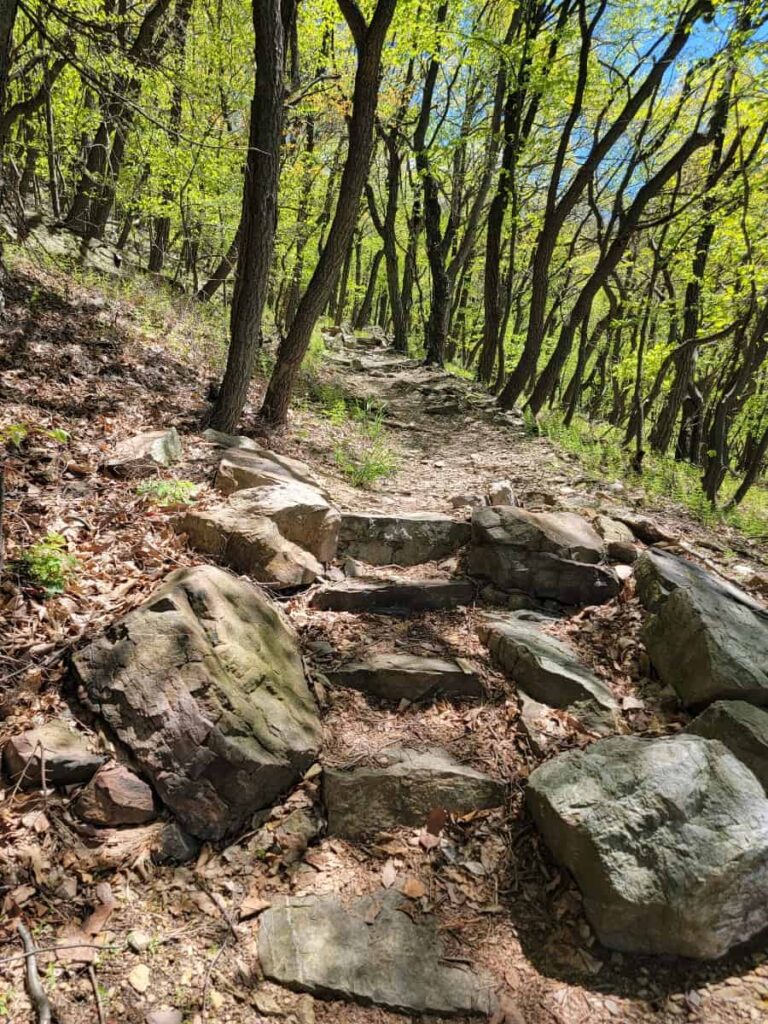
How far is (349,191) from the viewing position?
21.5ft

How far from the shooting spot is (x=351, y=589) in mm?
4266

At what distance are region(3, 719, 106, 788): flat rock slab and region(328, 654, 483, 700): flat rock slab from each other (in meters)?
1.46

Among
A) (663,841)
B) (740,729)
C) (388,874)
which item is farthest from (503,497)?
(388,874)

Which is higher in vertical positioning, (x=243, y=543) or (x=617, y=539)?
(x=617, y=539)

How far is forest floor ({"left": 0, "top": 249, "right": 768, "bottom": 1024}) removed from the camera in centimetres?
212

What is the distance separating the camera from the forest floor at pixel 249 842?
2121 mm

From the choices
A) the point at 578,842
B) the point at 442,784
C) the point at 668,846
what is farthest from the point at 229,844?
the point at 668,846

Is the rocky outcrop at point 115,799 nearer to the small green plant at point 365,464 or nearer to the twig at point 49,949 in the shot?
the twig at point 49,949

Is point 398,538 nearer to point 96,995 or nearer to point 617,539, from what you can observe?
point 617,539

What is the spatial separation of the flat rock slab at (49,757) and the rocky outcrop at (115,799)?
0.22 ft

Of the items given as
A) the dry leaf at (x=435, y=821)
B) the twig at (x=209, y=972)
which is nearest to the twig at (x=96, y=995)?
the twig at (x=209, y=972)

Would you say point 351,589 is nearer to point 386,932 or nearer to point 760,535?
point 386,932

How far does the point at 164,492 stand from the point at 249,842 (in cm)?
262

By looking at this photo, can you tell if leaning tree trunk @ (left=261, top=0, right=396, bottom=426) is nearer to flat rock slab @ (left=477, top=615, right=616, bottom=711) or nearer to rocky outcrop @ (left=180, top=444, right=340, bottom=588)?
rocky outcrop @ (left=180, top=444, right=340, bottom=588)
